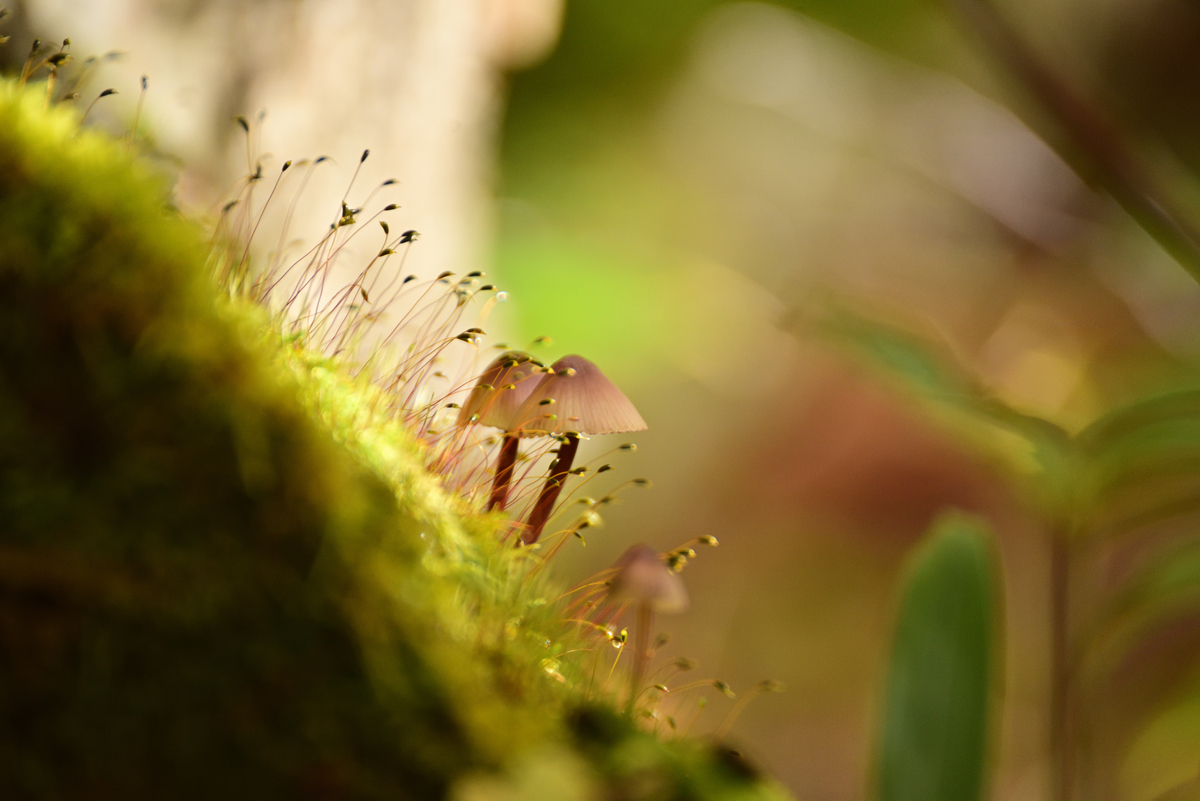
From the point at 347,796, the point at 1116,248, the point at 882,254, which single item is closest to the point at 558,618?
the point at 347,796

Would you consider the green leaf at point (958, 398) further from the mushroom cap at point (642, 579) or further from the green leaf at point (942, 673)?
the mushroom cap at point (642, 579)

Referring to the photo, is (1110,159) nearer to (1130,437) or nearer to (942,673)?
(1130,437)

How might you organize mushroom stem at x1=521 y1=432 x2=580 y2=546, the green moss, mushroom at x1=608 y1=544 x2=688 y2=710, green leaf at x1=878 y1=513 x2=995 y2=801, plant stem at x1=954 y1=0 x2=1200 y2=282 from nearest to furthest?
the green moss, green leaf at x1=878 y1=513 x2=995 y2=801, mushroom stem at x1=521 y1=432 x2=580 y2=546, mushroom at x1=608 y1=544 x2=688 y2=710, plant stem at x1=954 y1=0 x2=1200 y2=282

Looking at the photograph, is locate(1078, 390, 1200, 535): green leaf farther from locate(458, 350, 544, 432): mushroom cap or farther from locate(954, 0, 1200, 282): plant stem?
locate(458, 350, 544, 432): mushroom cap

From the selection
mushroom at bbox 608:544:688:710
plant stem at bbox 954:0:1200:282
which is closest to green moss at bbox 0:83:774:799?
mushroom at bbox 608:544:688:710

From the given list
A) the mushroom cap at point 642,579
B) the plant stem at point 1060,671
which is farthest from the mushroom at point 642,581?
the plant stem at point 1060,671
